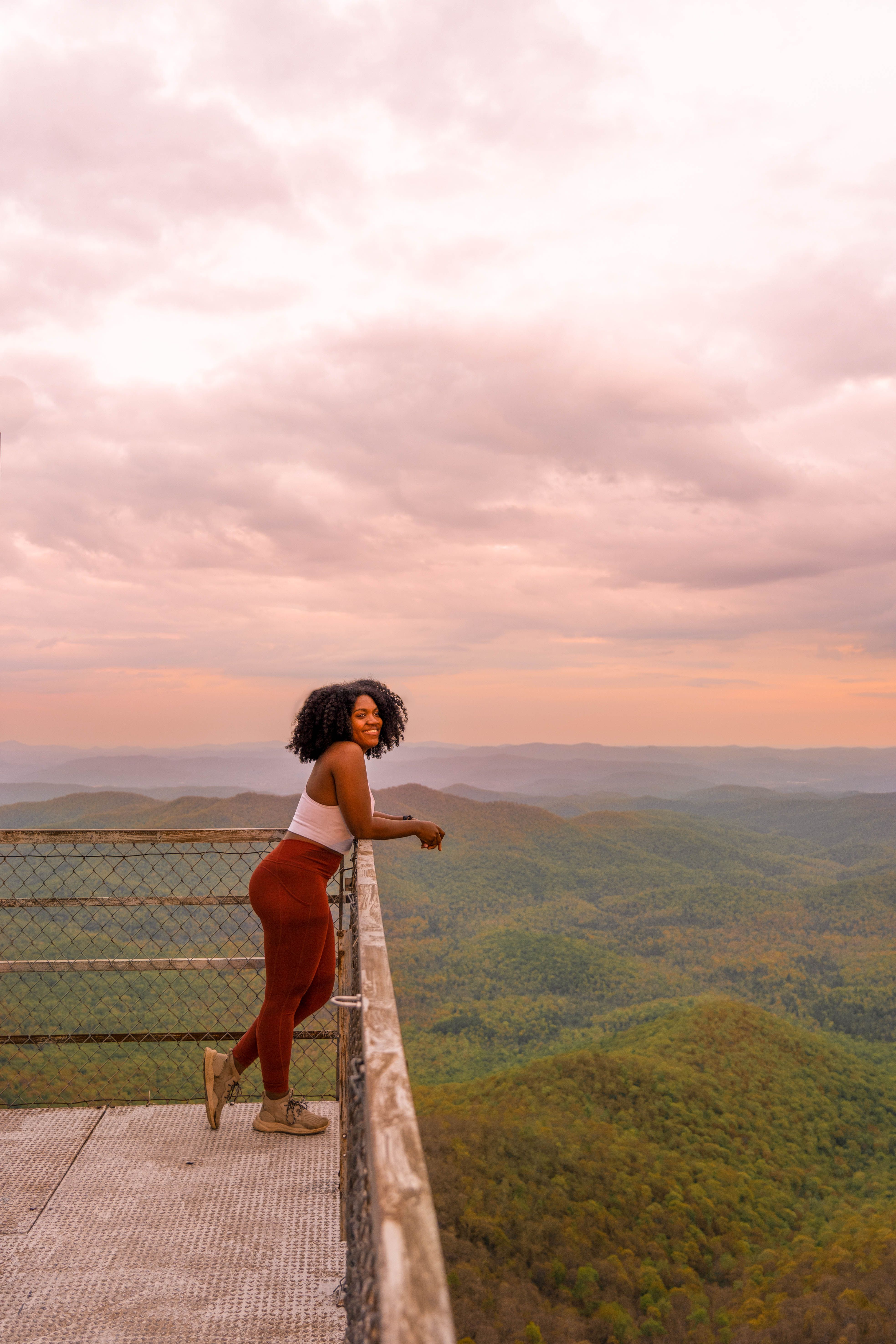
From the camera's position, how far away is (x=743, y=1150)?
35.3m

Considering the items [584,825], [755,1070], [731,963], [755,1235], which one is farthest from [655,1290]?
[584,825]

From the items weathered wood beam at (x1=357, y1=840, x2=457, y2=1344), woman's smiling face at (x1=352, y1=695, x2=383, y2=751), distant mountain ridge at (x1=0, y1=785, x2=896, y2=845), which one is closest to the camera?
weathered wood beam at (x1=357, y1=840, x2=457, y2=1344)

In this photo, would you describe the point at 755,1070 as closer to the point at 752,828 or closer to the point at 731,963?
the point at 731,963

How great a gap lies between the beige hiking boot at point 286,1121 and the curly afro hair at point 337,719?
2.16m

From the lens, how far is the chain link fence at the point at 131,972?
16.3ft

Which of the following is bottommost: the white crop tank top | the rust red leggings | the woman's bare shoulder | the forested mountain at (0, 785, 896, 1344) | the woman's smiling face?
the forested mountain at (0, 785, 896, 1344)

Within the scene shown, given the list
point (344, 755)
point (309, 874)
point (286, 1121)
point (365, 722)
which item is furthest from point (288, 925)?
point (286, 1121)

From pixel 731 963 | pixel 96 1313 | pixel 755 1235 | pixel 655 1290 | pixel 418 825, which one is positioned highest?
pixel 418 825

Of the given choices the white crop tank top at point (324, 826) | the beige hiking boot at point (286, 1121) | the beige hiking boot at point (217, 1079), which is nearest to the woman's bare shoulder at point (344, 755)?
the white crop tank top at point (324, 826)

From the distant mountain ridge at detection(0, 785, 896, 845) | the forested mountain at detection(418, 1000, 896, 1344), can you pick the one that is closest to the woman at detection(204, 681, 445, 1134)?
the forested mountain at detection(418, 1000, 896, 1344)

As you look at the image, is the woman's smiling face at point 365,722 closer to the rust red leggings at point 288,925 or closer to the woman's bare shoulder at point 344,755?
the woman's bare shoulder at point 344,755

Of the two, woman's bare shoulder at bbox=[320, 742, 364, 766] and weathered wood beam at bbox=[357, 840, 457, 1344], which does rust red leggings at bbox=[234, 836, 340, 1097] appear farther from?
weathered wood beam at bbox=[357, 840, 457, 1344]

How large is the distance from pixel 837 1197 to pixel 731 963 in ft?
178

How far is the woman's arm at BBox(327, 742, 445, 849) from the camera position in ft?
12.8
